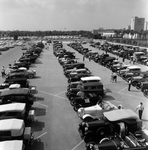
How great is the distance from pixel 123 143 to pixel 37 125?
17.9 feet

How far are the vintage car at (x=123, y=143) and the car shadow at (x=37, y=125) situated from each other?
3.62 metres

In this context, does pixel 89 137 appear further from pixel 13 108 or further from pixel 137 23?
pixel 137 23

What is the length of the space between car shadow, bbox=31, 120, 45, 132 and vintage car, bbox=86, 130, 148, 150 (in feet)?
11.9

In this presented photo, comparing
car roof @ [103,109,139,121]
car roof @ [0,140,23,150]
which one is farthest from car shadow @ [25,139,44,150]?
car roof @ [103,109,139,121]

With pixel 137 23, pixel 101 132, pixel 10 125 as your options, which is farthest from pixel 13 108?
pixel 137 23

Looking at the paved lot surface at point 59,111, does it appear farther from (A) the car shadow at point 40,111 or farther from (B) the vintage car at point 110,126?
(B) the vintage car at point 110,126

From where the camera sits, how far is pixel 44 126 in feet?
36.2

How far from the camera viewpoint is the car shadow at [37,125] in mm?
10688

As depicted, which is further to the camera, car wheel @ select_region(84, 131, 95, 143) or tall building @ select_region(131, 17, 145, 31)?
tall building @ select_region(131, 17, 145, 31)

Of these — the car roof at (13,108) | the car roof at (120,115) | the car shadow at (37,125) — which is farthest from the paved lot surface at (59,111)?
the car roof at (120,115)

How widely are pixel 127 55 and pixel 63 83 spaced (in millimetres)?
23633

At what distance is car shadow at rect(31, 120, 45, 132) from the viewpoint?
10688mm

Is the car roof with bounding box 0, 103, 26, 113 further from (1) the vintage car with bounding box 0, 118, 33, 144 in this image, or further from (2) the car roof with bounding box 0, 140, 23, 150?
(2) the car roof with bounding box 0, 140, 23, 150

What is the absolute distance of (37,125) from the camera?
36.5ft
